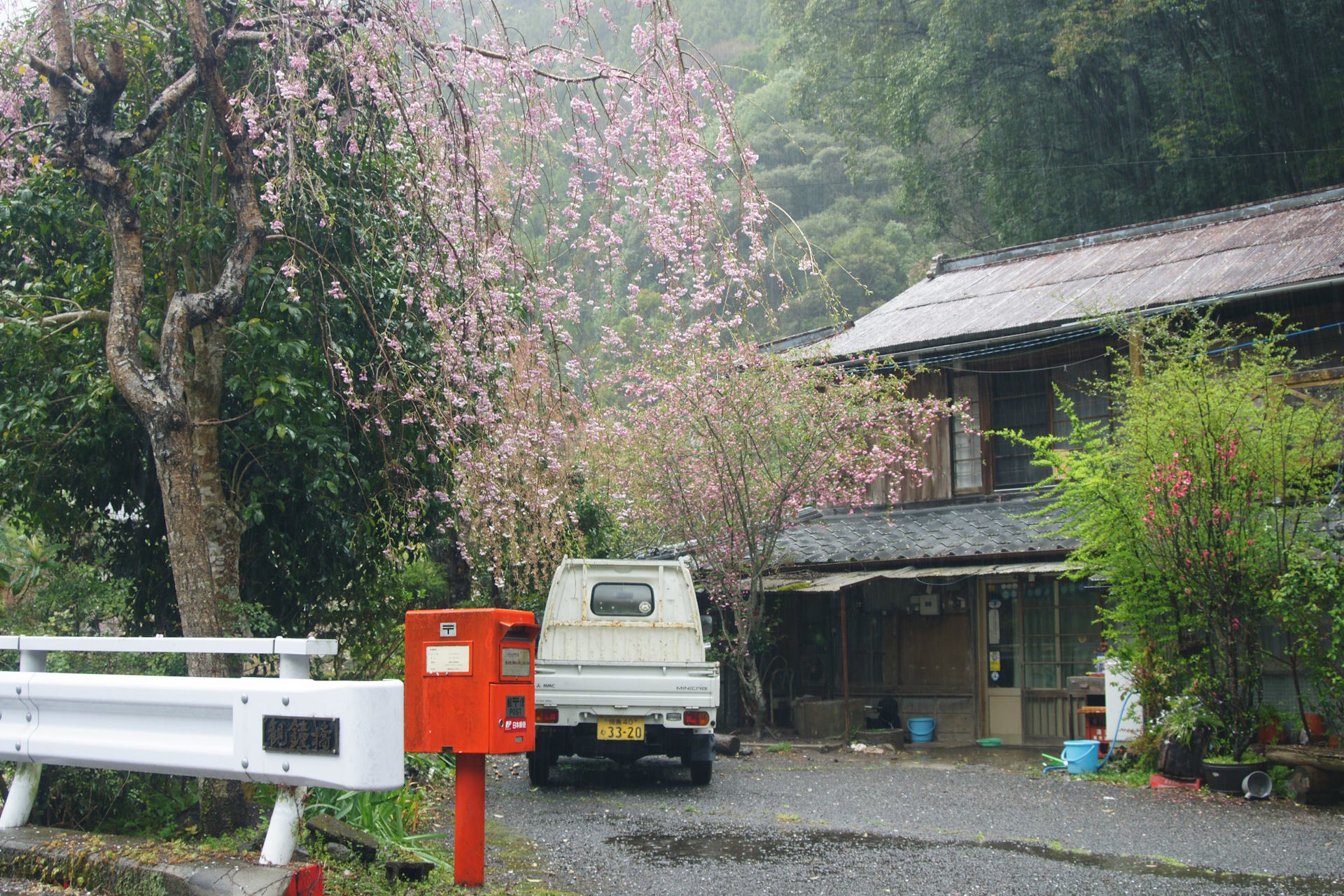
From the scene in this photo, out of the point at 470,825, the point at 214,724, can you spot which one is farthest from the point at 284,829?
the point at 470,825

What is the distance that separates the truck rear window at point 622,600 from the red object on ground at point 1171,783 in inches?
203

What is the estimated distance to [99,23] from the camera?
780 centimetres

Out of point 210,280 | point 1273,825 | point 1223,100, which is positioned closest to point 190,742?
point 210,280

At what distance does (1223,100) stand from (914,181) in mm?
7218

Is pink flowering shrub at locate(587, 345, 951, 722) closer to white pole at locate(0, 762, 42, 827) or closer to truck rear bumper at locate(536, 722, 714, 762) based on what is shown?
truck rear bumper at locate(536, 722, 714, 762)

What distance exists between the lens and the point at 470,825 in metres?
5.55

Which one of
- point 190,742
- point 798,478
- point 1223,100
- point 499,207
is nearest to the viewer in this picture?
point 190,742

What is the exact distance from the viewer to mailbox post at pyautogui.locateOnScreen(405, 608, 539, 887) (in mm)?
5582

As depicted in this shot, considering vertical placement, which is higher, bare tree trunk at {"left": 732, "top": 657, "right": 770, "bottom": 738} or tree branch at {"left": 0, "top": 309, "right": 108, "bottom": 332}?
tree branch at {"left": 0, "top": 309, "right": 108, "bottom": 332}

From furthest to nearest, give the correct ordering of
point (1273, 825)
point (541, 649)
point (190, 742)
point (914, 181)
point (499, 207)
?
point (914, 181)
point (541, 649)
point (1273, 825)
point (499, 207)
point (190, 742)

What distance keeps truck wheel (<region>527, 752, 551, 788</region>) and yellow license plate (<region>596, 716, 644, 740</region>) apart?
64cm

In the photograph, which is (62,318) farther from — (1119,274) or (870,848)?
(1119,274)

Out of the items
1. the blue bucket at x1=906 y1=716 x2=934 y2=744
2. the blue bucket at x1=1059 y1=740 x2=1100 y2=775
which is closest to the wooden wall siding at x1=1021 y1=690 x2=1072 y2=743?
the blue bucket at x1=906 y1=716 x2=934 y2=744

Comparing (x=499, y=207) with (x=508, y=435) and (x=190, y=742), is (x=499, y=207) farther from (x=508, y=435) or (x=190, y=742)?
(x=190, y=742)
